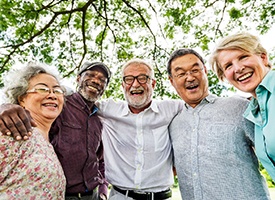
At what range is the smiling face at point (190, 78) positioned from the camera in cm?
281

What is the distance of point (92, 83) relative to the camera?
3.22 meters

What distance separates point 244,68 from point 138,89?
Answer: 1401 millimetres

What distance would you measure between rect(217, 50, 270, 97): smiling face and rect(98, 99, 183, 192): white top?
1.01 metres

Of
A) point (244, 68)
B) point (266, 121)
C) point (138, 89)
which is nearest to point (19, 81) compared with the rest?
point (138, 89)

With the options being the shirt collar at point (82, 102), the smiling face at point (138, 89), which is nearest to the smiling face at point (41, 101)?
the shirt collar at point (82, 102)

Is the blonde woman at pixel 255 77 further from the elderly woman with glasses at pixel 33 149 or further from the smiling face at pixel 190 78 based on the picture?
the elderly woman with glasses at pixel 33 149

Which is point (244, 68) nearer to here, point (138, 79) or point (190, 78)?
point (190, 78)

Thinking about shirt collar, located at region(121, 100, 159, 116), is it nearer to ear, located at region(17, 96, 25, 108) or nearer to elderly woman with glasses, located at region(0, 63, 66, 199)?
elderly woman with glasses, located at region(0, 63, 66, 199)

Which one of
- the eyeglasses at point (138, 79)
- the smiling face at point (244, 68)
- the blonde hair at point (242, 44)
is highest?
the blonde hair at point (242, 44)

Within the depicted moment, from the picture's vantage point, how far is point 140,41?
25.5ft

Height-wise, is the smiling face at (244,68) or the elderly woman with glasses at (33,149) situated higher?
the smiling face at (244,68)

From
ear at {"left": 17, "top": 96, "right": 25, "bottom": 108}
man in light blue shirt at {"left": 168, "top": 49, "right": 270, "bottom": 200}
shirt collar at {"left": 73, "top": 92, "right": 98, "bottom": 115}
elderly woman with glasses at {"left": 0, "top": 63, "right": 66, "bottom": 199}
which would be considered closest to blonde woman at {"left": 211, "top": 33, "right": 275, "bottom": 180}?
man in light blue shirt at {"left": 168, "top": 49, "right": 270, "bottom": 200}

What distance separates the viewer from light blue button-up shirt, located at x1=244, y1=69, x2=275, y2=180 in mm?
1883

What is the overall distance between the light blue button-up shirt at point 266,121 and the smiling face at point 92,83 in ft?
6.07
